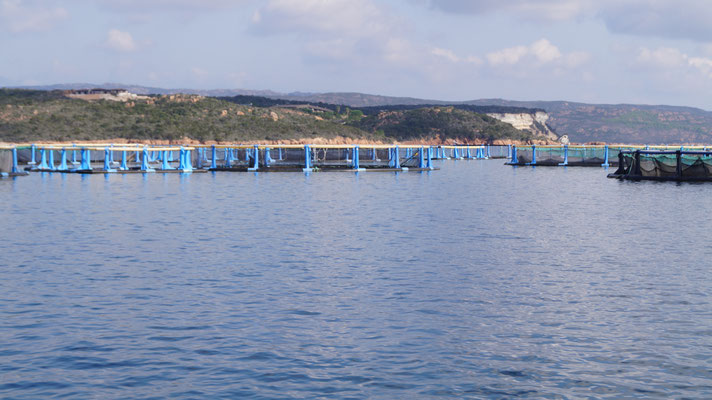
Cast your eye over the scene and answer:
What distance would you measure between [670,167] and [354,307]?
57.6 m

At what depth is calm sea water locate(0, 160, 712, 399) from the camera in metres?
12.9

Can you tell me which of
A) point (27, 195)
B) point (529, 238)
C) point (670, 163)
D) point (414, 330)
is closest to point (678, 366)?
point (414, 330)

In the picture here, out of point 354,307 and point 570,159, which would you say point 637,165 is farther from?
point 354,307

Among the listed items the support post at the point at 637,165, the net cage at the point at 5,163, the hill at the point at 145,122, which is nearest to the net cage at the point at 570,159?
the support post at the point at 637,165

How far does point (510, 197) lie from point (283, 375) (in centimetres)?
4418

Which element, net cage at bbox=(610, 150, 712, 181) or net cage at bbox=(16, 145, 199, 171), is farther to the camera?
net cage at bbox=(16, 145, 199, 171)

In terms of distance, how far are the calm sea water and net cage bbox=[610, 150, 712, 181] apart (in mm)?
30105

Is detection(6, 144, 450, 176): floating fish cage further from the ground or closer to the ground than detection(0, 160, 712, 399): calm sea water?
further from the ground

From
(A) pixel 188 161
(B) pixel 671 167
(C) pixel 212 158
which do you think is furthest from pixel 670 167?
(C) pixel 212 158

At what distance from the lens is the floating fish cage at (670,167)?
66875 millimetres

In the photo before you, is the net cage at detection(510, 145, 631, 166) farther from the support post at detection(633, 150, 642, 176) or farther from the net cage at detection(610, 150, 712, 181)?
the support post at detection(633, 150, 642, 176)

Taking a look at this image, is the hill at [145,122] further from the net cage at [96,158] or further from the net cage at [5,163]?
the net cage at [5,163]

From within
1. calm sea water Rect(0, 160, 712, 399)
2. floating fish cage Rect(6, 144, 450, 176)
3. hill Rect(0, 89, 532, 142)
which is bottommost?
calm sea water Rect(0, 160, 712, 399)

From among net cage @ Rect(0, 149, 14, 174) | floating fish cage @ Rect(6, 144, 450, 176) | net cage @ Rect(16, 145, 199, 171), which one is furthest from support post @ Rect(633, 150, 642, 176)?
net cage @ Rect(0, 149, 14, 174)
